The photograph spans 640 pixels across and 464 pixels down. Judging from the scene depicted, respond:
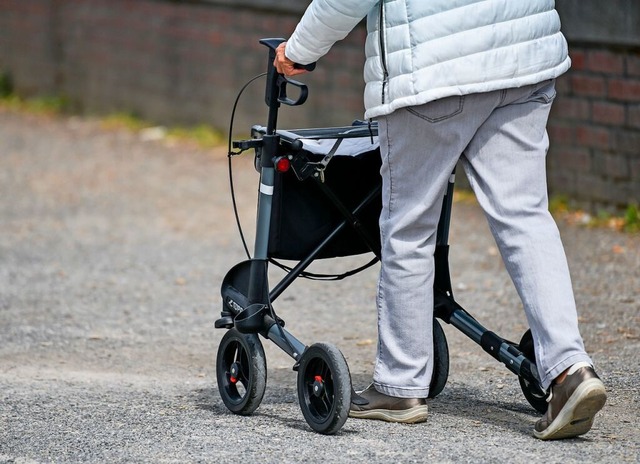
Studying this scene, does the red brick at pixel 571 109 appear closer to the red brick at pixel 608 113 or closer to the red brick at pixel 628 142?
the red brick at pixel 608 113

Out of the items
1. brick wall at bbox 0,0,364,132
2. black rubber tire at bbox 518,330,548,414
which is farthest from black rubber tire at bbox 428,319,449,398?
brick wall at bbox 0,0,364,132

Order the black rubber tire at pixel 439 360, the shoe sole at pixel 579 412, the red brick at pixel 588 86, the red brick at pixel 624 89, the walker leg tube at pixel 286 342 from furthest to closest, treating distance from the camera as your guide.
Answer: the red brick at pixel 588 86 < the red brick at pixel 624 89 < the black rubber tire at pixel 439 360 < the walker leg tube at pixel 286 342 < the shoe sole at pixel 579 412

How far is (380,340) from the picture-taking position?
13.1 ft

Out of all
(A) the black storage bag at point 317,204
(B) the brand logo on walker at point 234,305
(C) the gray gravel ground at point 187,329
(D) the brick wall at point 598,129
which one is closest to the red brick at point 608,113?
(D) the brick wall at point 598,129

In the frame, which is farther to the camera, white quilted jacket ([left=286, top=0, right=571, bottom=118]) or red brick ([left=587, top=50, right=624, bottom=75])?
red brick ([left=587, top=50, right=624, bottom=75])

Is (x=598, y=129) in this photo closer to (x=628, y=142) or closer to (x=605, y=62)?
(x=628, y=142)

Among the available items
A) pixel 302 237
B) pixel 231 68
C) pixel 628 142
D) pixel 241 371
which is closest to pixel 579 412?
pixel 302 237

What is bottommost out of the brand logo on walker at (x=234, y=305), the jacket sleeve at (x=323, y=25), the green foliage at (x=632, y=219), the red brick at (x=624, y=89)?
the brand logo on walker at (x=234, y=305)

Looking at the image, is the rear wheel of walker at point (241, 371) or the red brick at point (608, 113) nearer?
the rear wheel of walker at point (241, 371)

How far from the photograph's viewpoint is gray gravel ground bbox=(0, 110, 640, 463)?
382 cm

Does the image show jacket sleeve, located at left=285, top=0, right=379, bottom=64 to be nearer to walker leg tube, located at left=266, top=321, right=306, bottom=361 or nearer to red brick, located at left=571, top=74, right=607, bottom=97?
walker leg tube, located at left=266, top=321, right=306, bottom=361

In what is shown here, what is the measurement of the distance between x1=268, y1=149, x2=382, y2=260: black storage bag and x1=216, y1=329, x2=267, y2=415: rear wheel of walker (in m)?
0.34

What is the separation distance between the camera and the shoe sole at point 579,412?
356cm

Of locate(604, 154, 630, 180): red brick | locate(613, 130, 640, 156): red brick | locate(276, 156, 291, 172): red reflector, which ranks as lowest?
locate(276, 156, 291, 172): red reflector
